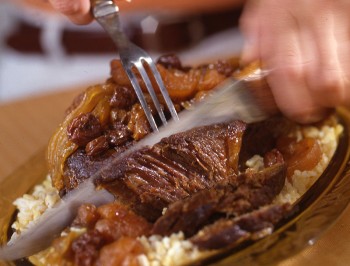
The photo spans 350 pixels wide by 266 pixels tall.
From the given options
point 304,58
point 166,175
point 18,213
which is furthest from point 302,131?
point 18,213

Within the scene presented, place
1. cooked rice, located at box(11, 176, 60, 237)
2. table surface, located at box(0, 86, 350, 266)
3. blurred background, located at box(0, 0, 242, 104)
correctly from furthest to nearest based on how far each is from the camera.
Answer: blurred background, located at box(0, 0, 242, 104)
table surface, located at box(0, 86, 350, 266)
cooked rice, located at box(11, 176, 60, 237)

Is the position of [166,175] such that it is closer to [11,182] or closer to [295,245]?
[295,245]

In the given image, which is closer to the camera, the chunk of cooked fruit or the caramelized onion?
the chunk of cooked fruit

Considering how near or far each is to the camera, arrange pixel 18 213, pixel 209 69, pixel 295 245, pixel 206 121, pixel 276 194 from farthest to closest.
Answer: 1. pixel 209 69
2. pixel 18 213
3. pixel 206 121
4. pixel 276 194
5. pixel 295 245

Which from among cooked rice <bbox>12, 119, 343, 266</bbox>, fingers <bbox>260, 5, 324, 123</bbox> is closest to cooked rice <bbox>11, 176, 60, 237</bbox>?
cooked rice <bbox>12, 119, 343, 266</bbox>

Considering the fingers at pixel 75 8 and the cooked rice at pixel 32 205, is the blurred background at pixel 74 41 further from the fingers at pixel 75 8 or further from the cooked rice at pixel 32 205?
the cooked rice at pixel 32 205

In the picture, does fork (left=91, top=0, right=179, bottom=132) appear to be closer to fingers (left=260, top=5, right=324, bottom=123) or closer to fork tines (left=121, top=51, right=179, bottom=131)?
fork tines (left=121, top=51, right=179, bottom=131)
